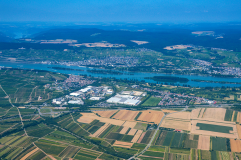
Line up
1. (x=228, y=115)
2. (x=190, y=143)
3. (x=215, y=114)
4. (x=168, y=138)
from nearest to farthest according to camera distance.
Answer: (x=190, y=143) → (x=168, y=138) → (x=228, y=115) → (x=215, y=114)

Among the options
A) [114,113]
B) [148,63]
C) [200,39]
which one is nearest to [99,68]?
[148,63]

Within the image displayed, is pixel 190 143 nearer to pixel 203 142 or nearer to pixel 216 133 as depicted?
pixel 203 142

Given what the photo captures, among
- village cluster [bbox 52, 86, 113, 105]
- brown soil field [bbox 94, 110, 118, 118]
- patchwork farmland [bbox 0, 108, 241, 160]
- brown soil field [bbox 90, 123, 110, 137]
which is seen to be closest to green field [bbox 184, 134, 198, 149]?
patchwork farmland [bbox 0, 108, 241, 160]

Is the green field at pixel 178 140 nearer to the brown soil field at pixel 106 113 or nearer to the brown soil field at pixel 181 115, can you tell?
the brown soil field at pixel 181 115

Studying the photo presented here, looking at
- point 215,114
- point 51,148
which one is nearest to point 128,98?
point 215,114

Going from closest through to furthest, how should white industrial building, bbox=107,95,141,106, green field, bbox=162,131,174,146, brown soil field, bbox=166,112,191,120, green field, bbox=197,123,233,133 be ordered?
green field, bbox=162,131,174,146 < green field, bbox=197,123,233,133 < brown soil field, bbox=166,112,191,120 < white industrial building, bbox=107,95,141,106

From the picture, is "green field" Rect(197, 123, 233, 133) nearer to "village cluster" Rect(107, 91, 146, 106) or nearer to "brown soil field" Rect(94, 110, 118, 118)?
"village cluster" Rect(107, 91, 146, 106)

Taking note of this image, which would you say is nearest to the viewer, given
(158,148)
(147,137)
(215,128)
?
(158,148)
